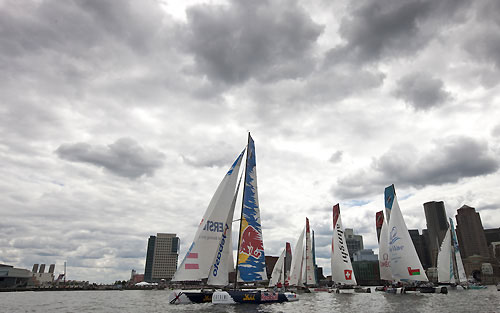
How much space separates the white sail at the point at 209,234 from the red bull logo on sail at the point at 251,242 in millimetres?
2499

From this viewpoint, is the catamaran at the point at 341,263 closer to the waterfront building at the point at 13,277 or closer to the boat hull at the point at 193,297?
the boat hull at the point at 193,297

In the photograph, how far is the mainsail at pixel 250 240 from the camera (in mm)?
31445

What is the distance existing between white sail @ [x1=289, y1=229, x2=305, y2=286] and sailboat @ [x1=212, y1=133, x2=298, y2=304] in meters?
39.0

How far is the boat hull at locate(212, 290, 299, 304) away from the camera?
95.5 ft

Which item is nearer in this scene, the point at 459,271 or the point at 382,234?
the point at 382,234

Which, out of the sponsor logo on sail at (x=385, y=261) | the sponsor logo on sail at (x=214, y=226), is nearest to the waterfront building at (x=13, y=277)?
the sponsor logo on sail at (x=214, y=226)

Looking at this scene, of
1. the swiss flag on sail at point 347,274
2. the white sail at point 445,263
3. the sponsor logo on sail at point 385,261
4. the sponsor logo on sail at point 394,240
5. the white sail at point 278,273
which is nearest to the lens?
the sponsor logo on sail at point 394,240

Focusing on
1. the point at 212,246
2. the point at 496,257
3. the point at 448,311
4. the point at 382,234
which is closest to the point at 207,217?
the point at 212,246

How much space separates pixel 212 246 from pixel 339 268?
120 ft

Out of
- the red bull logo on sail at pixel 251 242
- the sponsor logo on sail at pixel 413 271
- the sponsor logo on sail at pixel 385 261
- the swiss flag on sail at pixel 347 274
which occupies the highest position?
the red bull logo on sail at pixel 251 242

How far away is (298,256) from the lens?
Result: 73.7 metres

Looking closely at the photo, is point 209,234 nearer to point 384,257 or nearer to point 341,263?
point 341,263

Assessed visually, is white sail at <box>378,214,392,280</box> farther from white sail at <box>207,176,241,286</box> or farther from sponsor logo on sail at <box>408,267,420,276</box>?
white sail at <box>207,176,241,286</box>

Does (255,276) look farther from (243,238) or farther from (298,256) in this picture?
(298,256)
